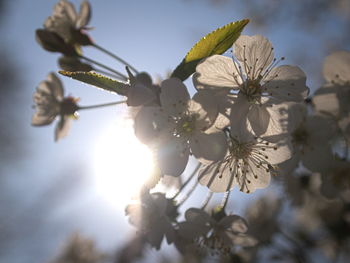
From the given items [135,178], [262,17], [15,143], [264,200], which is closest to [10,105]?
[15,143]

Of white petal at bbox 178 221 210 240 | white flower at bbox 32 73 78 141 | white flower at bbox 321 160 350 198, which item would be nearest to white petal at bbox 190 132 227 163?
white petal at bbox 178 221 210 240

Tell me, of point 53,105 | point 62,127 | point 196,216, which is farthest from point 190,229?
point 53,105

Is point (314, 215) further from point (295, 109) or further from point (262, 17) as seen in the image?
A: point (262, 17)

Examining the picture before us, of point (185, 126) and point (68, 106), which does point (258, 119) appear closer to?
point (185, 126)

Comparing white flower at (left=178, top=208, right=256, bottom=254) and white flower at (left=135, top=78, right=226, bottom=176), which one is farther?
white flower at (left=178, top=208, right=256, bottom=254)

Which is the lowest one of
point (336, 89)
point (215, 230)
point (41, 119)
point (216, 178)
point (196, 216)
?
point (215, 230)

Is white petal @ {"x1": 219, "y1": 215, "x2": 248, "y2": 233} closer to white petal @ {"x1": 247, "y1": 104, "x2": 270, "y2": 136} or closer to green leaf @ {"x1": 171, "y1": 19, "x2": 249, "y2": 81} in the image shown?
white petal @ {"x1": 247, "y1": 104, "x2": 270, "y2": 136}
